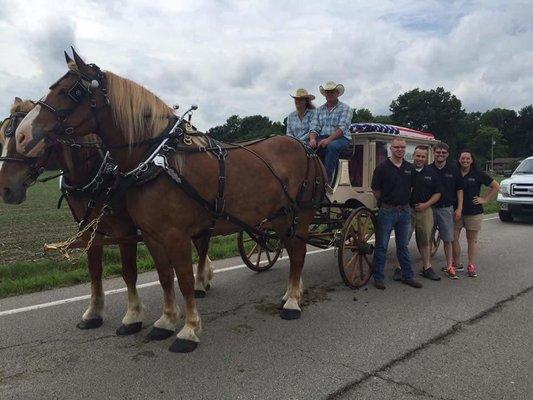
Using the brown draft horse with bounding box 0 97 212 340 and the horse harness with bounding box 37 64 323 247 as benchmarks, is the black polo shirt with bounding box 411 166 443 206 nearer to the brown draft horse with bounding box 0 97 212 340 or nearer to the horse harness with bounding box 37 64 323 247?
the horse harness with bounding box 37 64 323 247

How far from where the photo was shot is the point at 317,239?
6176 mm

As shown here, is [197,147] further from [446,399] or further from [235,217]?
[446,399]

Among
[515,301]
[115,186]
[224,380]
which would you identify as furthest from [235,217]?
[515,301]

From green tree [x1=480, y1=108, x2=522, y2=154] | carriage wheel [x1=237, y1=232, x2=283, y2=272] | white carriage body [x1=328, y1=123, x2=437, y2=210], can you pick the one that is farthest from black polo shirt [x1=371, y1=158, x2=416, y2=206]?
green tree [x1=480, y1=108, x2=522, y2=154]

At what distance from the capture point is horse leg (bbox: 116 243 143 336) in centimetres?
425

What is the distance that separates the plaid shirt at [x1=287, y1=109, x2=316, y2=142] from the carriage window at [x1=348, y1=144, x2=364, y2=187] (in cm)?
127

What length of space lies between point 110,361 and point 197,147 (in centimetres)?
192

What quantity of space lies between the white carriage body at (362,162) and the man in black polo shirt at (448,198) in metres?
0.85

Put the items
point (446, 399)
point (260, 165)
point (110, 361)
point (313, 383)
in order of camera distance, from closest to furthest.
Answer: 1. point (446, 399)
2. point (313, 383)
3. point (110, 361)
4. point (260, 165)

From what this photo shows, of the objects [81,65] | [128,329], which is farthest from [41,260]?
[81,65]

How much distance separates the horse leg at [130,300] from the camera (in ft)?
13.9

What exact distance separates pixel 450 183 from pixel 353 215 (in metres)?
1.79

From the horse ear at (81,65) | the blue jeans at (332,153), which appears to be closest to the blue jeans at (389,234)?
the blue jeans at (332,153)

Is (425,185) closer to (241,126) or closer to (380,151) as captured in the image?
(380,151)
